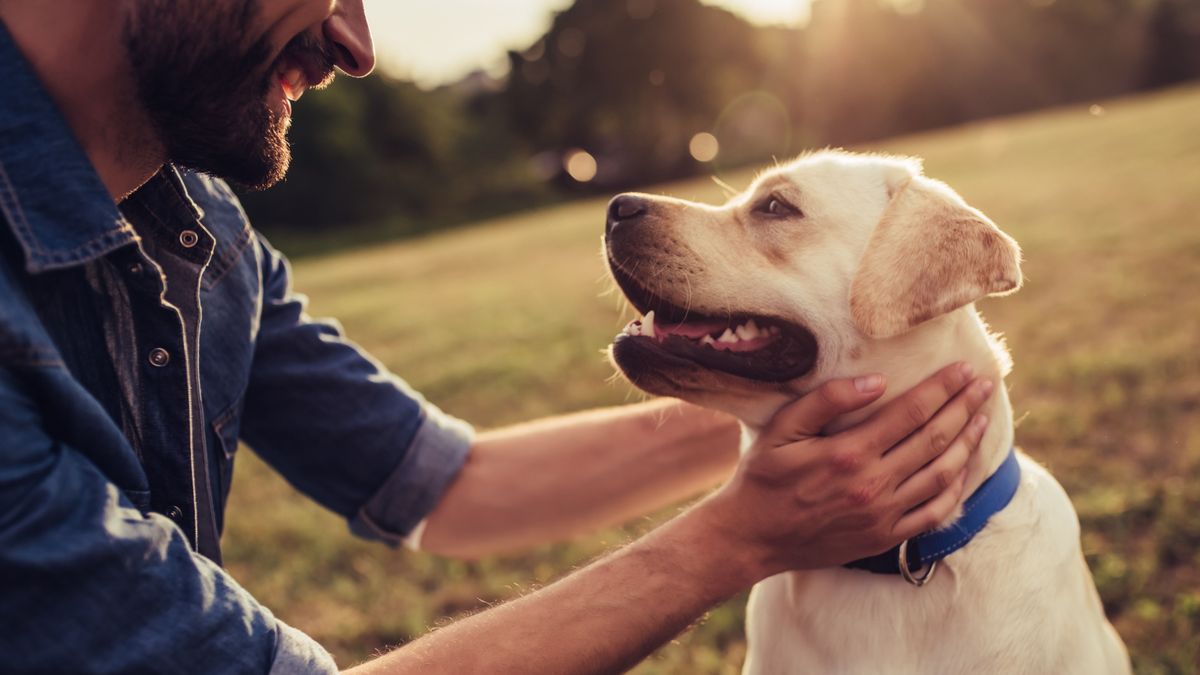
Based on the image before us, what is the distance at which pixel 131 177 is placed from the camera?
2.15m

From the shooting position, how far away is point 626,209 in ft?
8.93

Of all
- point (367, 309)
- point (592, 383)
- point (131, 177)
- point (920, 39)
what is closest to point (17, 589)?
point (131, 177)

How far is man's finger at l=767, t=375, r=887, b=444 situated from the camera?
7.32 ft

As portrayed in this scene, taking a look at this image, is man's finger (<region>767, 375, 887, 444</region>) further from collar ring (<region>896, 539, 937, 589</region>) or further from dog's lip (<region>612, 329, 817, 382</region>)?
collar ring (<region>896, 539, 937, 589</region>)

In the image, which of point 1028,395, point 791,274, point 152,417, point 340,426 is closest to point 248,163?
point 152,417

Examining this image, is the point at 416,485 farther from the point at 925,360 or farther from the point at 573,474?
the point at 925,360

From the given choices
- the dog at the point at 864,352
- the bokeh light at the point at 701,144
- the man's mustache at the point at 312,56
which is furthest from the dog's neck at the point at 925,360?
the bokeh light at the point at 701,144

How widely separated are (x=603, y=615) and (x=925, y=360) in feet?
3.55

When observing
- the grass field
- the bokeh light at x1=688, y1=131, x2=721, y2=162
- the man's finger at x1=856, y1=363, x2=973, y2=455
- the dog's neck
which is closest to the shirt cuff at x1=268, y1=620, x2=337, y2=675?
the grass field

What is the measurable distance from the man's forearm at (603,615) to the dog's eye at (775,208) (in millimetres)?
1034

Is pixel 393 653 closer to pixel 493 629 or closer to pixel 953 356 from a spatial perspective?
pixel 493 629

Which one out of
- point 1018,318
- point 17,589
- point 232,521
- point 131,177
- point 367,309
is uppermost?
point 131,177

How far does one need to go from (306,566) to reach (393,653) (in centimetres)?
282

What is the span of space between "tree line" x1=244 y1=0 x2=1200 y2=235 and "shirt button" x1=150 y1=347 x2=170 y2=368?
1086 inches
